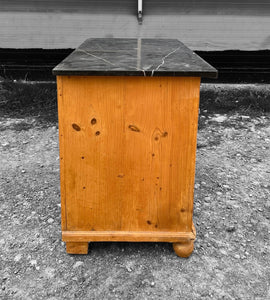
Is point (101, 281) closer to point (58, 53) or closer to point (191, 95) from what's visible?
point (191, 95)

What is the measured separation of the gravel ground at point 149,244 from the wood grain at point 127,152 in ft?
0.65

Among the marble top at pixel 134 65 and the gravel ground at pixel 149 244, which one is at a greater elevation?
the marble top at pixel 134 65

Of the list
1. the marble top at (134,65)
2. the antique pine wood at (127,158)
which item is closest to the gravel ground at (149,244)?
the antique pine wood at (127,158)

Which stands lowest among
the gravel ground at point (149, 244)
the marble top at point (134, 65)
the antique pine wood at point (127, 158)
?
the gravel ground at point (149, 244)

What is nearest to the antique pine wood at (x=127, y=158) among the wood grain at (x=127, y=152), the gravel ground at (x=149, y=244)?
the wood grain at (x=127, y=152)

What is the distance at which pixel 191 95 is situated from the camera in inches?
70.1

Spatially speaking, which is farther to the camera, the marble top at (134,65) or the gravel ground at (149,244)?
the gravel ground at (149,244)

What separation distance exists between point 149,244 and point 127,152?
2.09 ft

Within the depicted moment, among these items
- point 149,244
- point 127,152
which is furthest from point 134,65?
point 149,244

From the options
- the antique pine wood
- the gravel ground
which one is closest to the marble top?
the antique pine wood

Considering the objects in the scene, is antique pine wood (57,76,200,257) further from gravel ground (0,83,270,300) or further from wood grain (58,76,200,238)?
gravel ground (0,83,270,300)

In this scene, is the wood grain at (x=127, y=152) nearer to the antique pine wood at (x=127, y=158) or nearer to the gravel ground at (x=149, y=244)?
the antique pine wood at (x=127, y=158)

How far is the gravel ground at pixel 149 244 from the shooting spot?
1830 mm

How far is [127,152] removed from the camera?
190 cm
